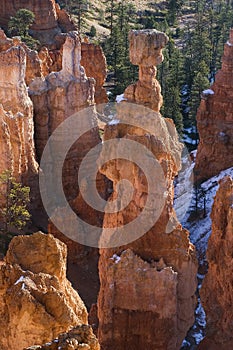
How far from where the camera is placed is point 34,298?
1221 cm

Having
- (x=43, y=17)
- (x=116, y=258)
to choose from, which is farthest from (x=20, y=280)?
(x=43, y=17)

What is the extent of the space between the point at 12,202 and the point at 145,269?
9.08 m

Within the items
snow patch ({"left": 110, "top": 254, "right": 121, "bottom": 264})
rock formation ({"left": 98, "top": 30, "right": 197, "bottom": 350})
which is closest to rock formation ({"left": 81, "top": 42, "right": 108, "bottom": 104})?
rock formation ({"left": 98, "top": 30, "right": 197, "bottom": 350})

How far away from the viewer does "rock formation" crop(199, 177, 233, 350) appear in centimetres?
1903

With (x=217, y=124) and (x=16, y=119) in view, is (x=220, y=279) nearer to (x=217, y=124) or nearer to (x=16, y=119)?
(x=16, y=119)

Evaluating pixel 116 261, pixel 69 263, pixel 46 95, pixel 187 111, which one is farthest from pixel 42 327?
pixel 187 111

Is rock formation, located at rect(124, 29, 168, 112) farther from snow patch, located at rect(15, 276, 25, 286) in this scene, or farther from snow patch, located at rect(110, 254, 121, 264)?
snow patch, located at rect(15, 276, 25, 286)

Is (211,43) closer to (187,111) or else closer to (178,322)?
(187,111)

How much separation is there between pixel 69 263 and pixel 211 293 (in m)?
7.39

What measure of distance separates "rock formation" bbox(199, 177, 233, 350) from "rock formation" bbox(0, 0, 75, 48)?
38942 millimetres

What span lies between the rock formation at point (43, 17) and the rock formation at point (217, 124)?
2264 cm

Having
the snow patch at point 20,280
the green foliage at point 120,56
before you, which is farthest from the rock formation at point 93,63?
the snow patch at point 20,280

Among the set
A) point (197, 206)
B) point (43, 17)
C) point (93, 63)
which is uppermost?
point (43, 17)

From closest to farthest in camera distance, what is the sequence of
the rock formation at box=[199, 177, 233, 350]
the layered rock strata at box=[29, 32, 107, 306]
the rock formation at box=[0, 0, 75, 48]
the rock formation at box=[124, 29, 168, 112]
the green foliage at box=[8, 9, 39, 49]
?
the rock formation at box=[199, 177, 233, 350] < the rock formation at box=[124, 29, 168, 112] < the layered rock strata at box=[29, 32, 107, 306] < the green foliage at box=[8, 9, 39, 49] < the rock formation at box=[0, 0, 75, 48]
